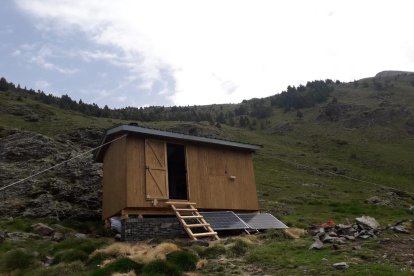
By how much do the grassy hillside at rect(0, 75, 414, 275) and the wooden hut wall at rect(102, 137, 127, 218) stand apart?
269 inches

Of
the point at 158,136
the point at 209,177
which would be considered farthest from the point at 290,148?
the point at 158,136

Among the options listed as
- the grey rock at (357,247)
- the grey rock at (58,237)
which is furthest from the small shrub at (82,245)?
the grey rock at (357,247)

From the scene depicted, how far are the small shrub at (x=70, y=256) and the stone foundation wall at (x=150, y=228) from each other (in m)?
3.64

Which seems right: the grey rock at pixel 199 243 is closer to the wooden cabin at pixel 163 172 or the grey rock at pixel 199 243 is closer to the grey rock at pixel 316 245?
the wooden cabin at pixel 163 172

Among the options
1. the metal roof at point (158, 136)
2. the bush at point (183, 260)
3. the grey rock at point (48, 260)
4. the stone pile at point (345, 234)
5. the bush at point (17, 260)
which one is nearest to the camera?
the bush at point (183, 260)

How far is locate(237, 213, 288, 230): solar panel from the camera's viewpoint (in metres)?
20.7

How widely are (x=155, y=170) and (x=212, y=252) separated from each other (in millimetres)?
7019

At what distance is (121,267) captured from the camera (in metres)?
11.7

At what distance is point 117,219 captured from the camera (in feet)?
66.5

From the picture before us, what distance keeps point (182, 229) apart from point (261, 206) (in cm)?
1380

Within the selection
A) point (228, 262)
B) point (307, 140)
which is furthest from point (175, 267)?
point (307, 140)

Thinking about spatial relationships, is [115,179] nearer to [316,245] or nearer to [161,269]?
[161,269]

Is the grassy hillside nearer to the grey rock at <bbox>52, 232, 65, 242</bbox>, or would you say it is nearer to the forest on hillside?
the forest on hillside

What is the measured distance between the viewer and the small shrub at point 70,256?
46.3 feet
